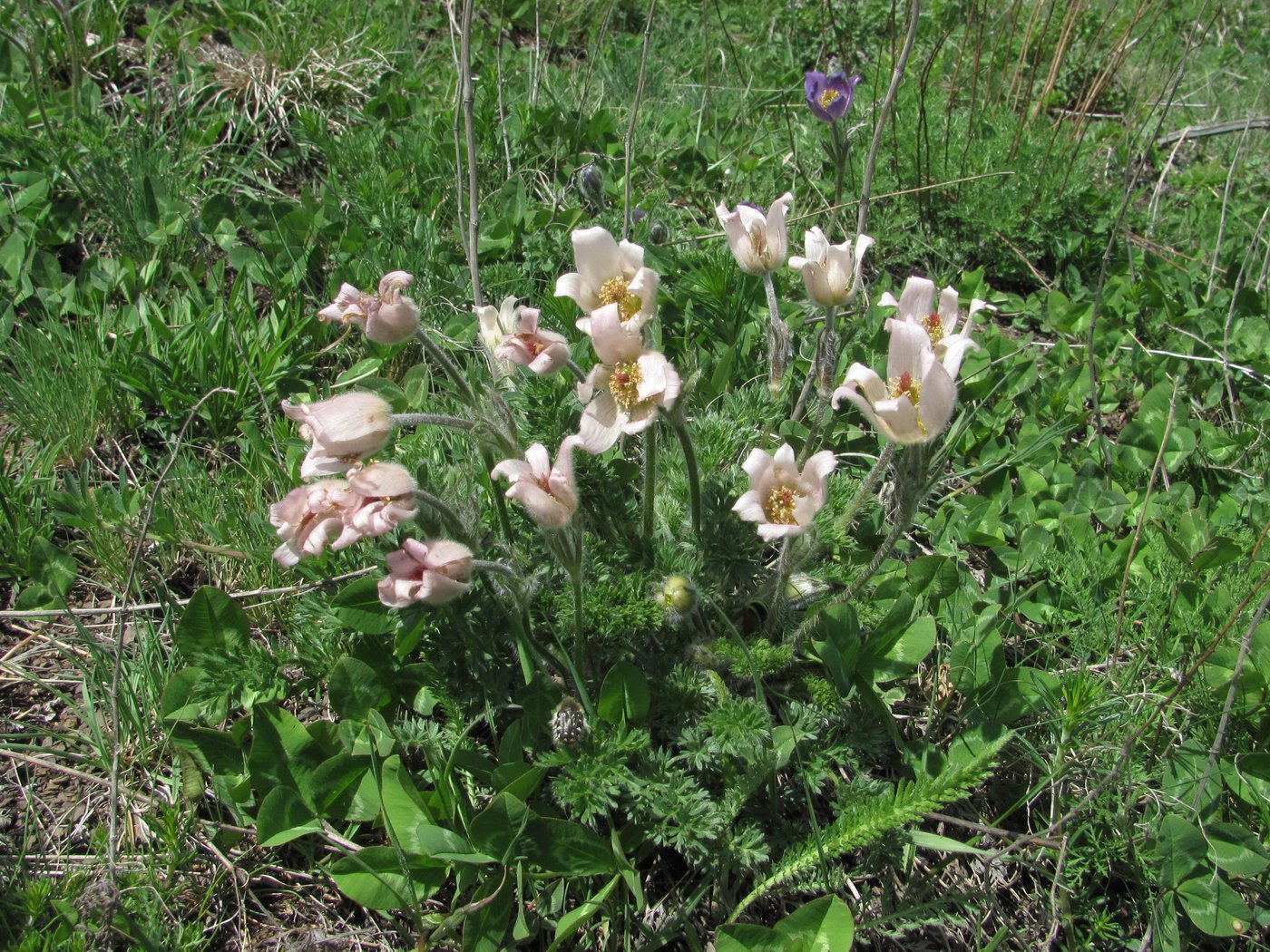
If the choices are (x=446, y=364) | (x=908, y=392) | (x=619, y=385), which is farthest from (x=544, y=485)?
(x=908, y=392)

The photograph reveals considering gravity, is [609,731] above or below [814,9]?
below

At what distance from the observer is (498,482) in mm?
2139

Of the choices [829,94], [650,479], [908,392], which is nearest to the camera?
[908,392]

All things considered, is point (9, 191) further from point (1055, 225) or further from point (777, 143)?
point (1055, 225)

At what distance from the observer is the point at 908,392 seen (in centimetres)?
172

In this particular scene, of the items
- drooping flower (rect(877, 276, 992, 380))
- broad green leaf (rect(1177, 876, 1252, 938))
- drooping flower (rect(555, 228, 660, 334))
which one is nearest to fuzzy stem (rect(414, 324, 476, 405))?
drooping flower (rect(555, 228, 660, 334))

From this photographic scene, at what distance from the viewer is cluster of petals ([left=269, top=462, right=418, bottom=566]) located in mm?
1555

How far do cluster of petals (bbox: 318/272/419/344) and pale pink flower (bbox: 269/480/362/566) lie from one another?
0.32 m

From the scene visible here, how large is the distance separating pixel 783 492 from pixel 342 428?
0.82 m

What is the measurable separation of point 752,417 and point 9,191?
2631mm

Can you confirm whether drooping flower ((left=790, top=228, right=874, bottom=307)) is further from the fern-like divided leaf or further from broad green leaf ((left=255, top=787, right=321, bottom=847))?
broad green leaf ((left=255, top=787, right=321, bottom=847))

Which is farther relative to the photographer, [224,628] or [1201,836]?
[224,628]

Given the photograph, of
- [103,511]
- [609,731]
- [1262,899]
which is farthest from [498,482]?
[1262,899]

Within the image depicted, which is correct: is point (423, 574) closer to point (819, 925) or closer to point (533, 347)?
point (533, 347)
